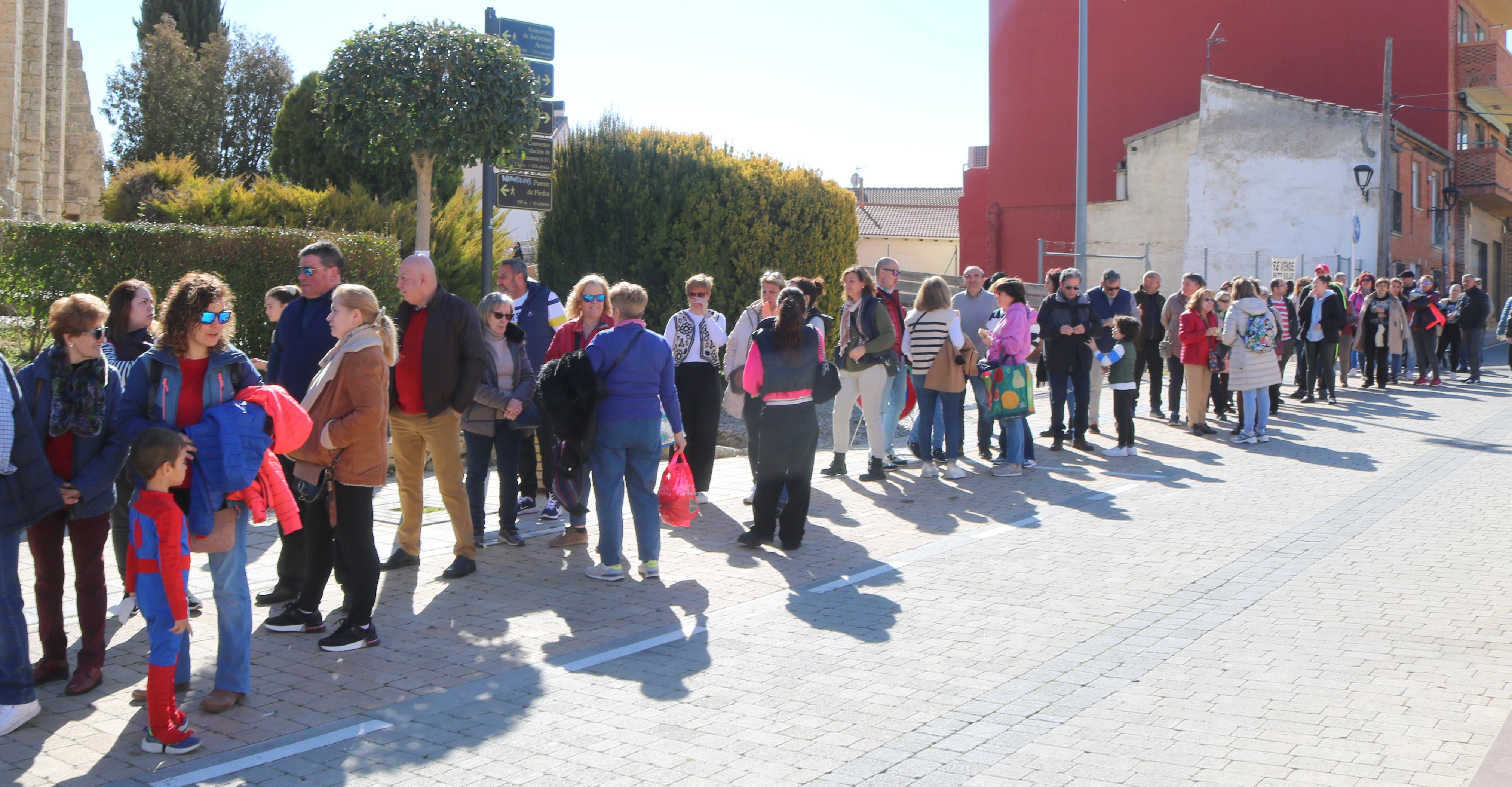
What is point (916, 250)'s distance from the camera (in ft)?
220

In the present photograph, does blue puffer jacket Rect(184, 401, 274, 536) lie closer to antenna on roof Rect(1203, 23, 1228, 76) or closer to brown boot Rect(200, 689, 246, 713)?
brown boot Rect(200, 689, 246, 713)

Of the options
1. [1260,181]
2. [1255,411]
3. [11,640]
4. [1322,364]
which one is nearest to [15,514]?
[11,640]

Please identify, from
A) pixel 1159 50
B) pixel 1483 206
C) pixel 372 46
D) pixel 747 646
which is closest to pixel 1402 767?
pixel 747 646

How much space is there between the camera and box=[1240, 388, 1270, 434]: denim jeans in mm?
13039

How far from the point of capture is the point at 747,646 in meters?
5.81

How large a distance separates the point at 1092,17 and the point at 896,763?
3767cm

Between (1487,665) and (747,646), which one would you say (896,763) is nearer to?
(747,646)

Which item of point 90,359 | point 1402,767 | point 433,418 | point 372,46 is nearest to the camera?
point 1402,767

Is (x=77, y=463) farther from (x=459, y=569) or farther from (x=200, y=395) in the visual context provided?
(x=459, y=569)

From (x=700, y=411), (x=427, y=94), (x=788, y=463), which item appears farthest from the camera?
(x=427, y=94)

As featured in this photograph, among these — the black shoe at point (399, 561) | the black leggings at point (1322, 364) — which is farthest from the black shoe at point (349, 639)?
the black leggings at point (1322, 364)

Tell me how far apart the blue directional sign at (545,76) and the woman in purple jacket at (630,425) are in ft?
14.3

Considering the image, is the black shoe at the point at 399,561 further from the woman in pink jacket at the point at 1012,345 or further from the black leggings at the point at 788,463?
the woman in pink jacket at the point at 1012,345

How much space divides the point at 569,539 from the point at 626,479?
3.49 ft
